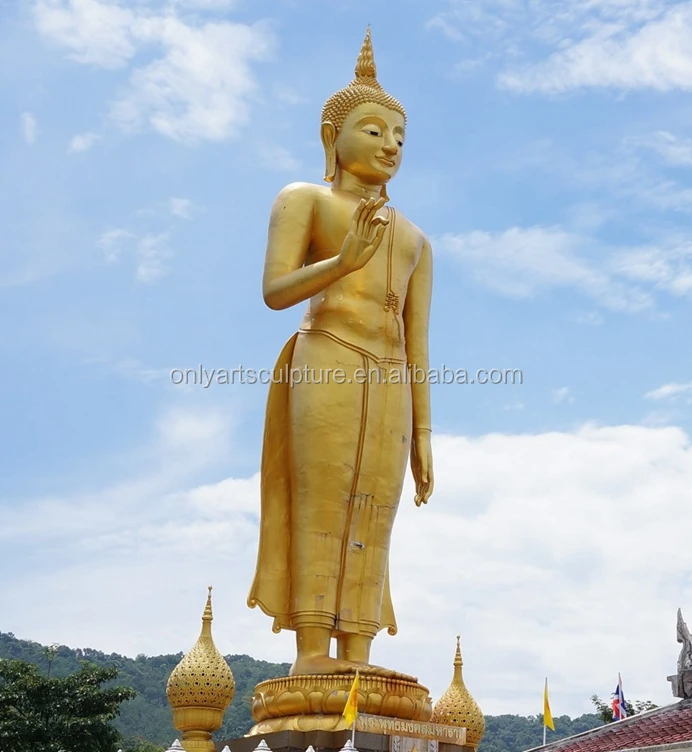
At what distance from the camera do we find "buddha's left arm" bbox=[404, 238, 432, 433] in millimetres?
10789

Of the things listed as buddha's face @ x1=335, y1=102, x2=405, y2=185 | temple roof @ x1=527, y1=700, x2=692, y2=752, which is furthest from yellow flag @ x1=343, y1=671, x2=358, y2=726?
buddha's face @ x1=335, y1=102, x2=405, y2=185

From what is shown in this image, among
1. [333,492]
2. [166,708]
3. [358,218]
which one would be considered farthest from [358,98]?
[166,708]

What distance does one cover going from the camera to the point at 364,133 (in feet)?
35.0

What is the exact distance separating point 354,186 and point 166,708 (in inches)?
1126

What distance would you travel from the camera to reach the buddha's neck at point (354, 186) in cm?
1078

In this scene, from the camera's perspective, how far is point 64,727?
64.0ft

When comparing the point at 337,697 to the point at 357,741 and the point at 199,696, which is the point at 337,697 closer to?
the point at 357,741

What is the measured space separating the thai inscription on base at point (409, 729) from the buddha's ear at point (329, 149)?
4.51 meters

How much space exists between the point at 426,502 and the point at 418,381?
1012 millimetres

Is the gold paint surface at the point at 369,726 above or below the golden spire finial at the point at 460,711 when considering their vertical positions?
Answer: below

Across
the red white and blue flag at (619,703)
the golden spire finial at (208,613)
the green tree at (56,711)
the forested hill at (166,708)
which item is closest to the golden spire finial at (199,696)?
the golden spire finial at (208,613)

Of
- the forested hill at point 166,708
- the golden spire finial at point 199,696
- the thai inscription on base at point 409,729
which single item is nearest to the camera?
the thai inscription on base at point 409,729

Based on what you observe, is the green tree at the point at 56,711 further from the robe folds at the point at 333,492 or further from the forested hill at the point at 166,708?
the robe folds at the point at 333,492

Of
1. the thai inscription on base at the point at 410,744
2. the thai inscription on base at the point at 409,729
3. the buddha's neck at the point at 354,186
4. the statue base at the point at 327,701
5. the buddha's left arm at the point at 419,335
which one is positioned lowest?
the thai inscription on base at the point at 410,744
